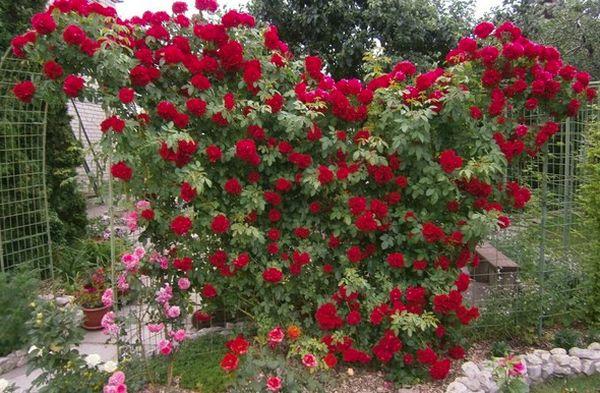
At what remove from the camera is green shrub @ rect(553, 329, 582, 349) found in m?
3.14

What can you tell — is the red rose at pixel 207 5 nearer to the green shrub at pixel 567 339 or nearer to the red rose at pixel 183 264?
the red rose at pixel 183 264

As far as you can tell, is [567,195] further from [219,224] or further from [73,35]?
[73,35]

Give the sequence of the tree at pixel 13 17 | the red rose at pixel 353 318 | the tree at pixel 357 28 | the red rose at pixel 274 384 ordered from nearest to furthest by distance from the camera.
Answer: the red rose at pixel 274 384
the red rose at pixel 353 318
the tree at pixel 13 17
the tree at pixel 357 28

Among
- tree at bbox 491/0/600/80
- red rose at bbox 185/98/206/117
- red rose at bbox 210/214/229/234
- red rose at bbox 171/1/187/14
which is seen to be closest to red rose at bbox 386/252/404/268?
red rose at bbox 210/214/229/234

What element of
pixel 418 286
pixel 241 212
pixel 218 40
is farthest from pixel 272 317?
pixel 218 40

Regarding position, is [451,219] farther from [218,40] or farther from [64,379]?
[64,379]

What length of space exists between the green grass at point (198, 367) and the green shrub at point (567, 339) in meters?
2.28

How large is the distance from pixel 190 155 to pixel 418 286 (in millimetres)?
1581

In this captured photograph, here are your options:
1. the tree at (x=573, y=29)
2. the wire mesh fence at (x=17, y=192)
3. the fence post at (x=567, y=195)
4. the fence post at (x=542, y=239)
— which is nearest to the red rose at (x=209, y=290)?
the wire mesh fence at (x=17, y=192)

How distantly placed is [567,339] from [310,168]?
7.14 feet

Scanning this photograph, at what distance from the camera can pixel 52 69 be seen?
7.61 ft

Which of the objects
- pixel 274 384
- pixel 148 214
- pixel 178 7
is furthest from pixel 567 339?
pixel 178 7

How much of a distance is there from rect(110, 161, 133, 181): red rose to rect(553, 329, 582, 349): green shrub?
9.90 feet

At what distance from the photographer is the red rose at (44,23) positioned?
7.29 feet
